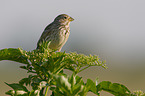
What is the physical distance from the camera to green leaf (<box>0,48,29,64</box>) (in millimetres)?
2838

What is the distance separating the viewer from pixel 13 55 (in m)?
2.91

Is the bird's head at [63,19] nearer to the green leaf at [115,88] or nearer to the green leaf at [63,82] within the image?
the green leaf at [115,88]

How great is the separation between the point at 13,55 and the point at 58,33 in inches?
173

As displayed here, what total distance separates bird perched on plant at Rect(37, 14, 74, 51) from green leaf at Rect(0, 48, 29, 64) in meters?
3.56

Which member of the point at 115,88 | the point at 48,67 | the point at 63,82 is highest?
the point at 48,67

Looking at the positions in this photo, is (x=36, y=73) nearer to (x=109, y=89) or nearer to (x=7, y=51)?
(x=7, y=51)

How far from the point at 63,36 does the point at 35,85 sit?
4556 millimetres

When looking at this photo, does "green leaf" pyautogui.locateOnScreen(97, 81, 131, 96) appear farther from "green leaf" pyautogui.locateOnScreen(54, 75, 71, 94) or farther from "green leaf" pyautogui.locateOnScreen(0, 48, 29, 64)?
"green leaf" pyautogui.locateOnScreen(0, 48, 29, 64)

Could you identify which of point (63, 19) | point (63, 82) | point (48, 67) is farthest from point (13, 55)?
point (63, 19)

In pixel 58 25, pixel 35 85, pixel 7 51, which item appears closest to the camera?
pixel 35 85

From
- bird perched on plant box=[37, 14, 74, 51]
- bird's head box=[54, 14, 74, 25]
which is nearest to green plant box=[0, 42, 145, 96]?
bird perched on plant box=[37, 14, 74, 51]

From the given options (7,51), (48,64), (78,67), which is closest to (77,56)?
(78,67)

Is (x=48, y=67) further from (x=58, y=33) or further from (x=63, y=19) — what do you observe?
(x=63, y=19)

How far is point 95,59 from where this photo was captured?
2.89 metres
